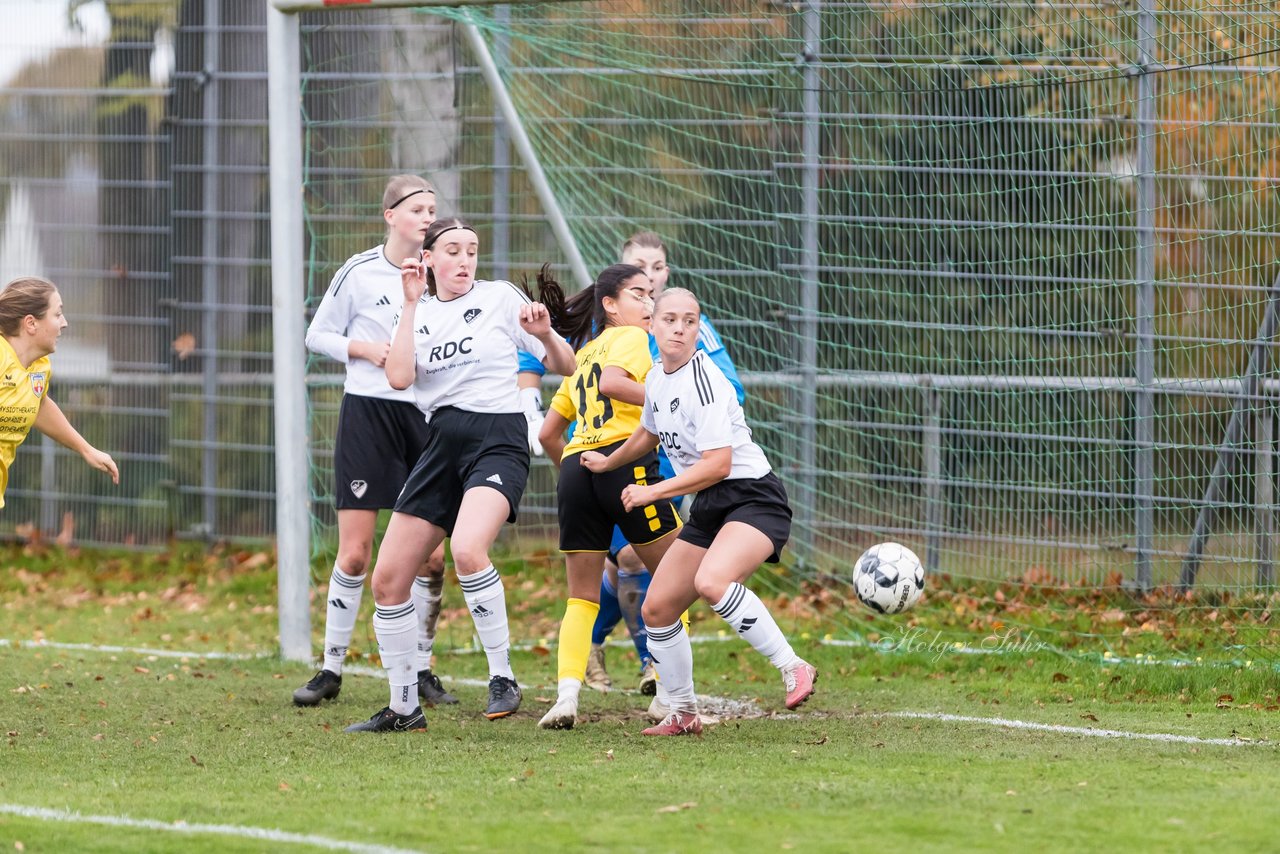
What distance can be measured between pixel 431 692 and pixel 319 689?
486mm

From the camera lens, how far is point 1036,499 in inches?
342

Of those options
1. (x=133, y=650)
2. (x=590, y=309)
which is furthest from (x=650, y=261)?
(x=133, y=650)

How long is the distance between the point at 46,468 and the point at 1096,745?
938 centimetres

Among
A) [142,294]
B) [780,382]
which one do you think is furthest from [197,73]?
[780,382]

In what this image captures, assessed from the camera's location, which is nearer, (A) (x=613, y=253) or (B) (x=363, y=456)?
(B) (x=363, y=456)

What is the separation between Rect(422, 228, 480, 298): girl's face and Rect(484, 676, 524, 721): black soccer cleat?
153cm

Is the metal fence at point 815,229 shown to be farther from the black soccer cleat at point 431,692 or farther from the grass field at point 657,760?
the black soccer cleat at point 431,692

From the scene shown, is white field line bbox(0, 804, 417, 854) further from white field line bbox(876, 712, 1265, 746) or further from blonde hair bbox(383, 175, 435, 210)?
blonde hair bbox(383, 175, 435, 210)

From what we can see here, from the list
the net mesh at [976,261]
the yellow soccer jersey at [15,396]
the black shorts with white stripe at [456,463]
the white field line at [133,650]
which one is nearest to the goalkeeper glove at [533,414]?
the black shorts with white stripe at [456,463]

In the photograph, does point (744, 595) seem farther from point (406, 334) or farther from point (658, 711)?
point (406, 334)

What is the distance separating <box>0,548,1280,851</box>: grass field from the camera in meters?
4.27

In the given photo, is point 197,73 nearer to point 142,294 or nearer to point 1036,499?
point 142,294

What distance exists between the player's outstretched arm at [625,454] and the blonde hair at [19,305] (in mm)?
2312

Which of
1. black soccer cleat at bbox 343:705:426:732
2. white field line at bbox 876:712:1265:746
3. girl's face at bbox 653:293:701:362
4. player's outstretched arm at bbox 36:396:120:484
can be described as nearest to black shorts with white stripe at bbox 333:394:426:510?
player's outstretched arm at bbox 36:396:120:484
